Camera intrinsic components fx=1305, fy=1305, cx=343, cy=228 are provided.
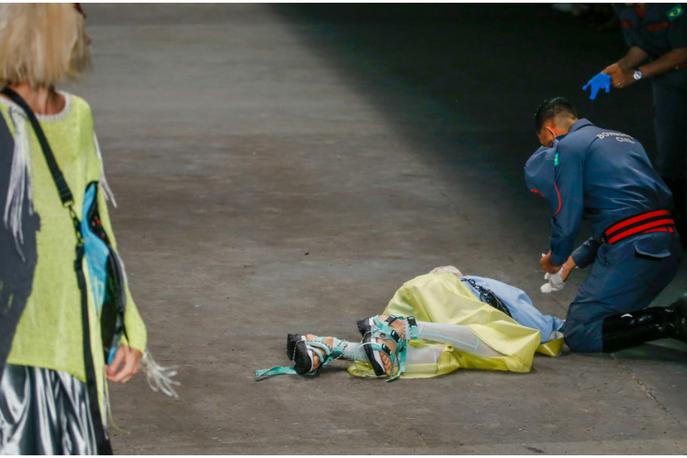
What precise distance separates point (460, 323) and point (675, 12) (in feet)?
9.17

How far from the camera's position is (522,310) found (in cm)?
655

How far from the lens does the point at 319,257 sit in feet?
26.8

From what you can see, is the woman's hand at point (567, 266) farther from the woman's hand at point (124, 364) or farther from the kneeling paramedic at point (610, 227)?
the woman's hand at point (124, 364)

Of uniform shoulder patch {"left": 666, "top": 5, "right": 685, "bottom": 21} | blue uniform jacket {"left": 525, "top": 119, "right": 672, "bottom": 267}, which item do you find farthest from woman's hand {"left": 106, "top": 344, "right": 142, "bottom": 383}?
uniform shoulder patch {"left": 666, "top": 5, "right": 685, "bottom": 21}

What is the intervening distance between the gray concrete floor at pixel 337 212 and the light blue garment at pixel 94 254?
192 cm

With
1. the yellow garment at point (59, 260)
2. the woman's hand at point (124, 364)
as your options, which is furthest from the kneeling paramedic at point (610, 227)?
the yellow garment at point (59, 260)

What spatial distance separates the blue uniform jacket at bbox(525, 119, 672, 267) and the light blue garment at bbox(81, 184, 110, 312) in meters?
3.34

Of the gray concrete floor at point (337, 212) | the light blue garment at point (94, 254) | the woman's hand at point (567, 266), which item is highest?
the light blue garment at point (94, 254)

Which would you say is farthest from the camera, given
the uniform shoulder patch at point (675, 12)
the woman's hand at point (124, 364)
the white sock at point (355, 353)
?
the uniform shoulder patch at point (675, 12)

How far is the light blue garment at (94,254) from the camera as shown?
3.38 metres

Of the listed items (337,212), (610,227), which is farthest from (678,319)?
(337,212)

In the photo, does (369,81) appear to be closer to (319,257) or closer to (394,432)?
(319,257)

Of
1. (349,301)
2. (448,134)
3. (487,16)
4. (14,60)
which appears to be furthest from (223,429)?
(487,16)

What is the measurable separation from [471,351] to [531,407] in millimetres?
523
